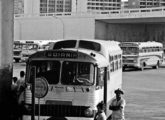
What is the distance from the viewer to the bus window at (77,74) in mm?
12055

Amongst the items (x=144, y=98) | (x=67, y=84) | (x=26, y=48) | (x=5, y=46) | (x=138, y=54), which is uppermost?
(x=5, y=46)

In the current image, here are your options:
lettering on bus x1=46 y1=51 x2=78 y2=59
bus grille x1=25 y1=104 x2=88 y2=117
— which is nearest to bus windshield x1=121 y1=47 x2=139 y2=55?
lettering on bus x1=46 y1=51 x2=78 y2=59

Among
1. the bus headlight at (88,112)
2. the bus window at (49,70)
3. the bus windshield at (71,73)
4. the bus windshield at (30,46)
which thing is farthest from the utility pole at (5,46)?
the bus windshield at (30,46)

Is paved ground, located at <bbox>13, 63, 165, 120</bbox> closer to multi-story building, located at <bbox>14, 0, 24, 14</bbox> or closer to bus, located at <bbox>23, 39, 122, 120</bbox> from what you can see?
bus, located at <bbox>23, 39, 122, 120</bbox>

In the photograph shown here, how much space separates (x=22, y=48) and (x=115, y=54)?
32.4m

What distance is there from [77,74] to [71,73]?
0.17 meters

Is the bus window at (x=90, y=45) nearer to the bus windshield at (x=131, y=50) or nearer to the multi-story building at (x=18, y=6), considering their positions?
the bus windshield at (x=131, y=50)

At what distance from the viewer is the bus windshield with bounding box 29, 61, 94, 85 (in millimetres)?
12055

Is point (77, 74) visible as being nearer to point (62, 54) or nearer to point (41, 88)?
point (62, 54)

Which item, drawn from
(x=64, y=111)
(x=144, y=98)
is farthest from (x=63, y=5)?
(x=64, y=111)

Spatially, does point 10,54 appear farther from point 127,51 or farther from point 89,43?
point 127,51

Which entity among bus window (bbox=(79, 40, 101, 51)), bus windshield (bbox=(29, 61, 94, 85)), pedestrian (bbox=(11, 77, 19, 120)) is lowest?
pedestrian (bbox=(11, 77, 19, 120))

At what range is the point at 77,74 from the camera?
12125 millimetres

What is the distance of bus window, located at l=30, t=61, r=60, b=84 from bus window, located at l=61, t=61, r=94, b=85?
0.60 ft
